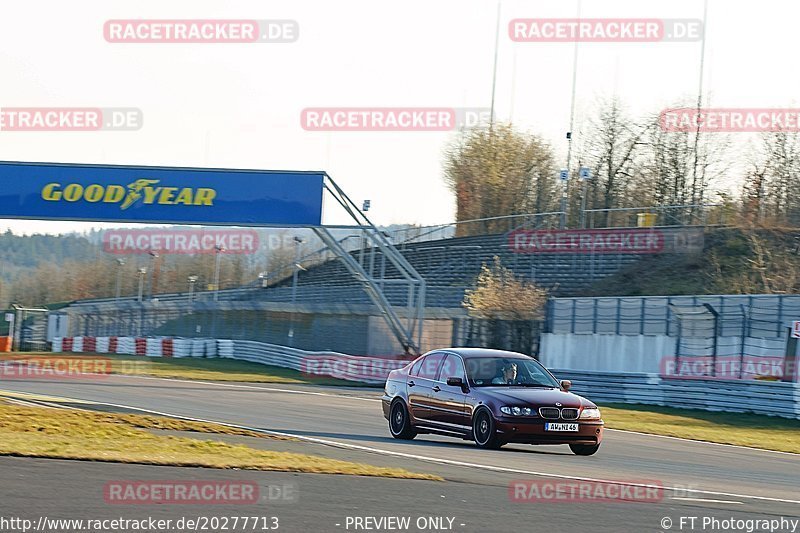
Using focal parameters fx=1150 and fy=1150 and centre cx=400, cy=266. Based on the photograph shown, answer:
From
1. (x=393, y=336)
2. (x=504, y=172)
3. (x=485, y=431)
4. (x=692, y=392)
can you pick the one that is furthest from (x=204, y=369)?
(x=485, y=431)

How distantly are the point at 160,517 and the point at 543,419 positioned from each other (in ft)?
26.1

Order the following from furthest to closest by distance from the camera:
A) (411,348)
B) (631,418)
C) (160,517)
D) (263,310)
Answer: (263,310) → (411,348) → (631,418) → (160,517)

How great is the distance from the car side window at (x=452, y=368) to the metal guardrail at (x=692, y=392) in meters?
13.4

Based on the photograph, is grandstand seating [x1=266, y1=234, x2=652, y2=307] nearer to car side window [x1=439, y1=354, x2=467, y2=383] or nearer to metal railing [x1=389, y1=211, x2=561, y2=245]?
metal railing [x1=389, y1=211, x2=561, y2=245]

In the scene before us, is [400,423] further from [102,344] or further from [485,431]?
[102,344]

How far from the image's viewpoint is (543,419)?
15219 millimetres

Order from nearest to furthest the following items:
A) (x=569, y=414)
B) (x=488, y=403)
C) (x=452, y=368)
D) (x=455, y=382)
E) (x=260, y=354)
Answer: (x=569, y=414) → (x=488, y=403) → (x=455, y=382) → (x=452, y=368) → (x=260, y=354)

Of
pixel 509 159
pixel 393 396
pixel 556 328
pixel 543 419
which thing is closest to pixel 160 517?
pixel 543 419

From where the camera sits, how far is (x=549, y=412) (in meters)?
15.3

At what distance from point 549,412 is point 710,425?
12.5 metres

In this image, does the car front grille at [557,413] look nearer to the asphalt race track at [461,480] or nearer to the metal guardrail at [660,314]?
the asphalt race track at [461,480]

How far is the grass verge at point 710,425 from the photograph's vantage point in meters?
22.2

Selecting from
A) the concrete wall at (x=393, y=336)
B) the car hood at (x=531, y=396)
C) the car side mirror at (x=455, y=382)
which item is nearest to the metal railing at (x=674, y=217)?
the concrete wall at (x=393, y=336)

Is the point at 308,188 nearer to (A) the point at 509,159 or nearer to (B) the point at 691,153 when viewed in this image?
(B) the point at 691,153
